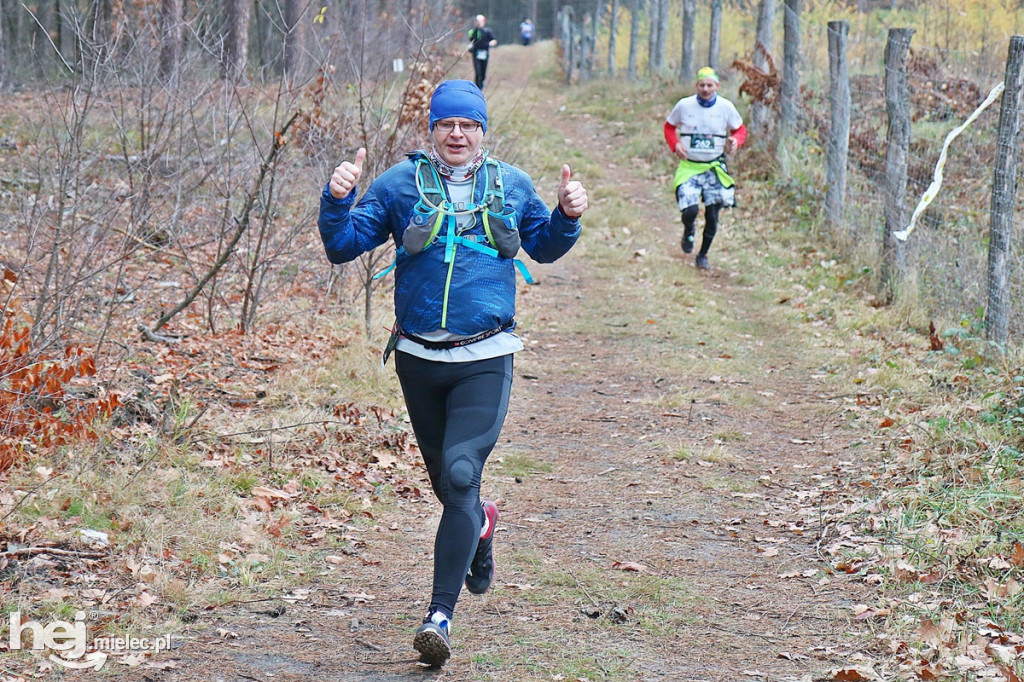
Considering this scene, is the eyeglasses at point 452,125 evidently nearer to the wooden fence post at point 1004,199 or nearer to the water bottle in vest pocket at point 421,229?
the water bottle in vest pocket at point 421,229

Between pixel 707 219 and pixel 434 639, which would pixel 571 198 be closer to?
pixel 434 639

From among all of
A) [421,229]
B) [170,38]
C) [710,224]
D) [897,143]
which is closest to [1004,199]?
[897,143]

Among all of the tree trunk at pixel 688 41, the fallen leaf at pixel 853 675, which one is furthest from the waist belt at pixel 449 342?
the tree trunk at pixel 688 41

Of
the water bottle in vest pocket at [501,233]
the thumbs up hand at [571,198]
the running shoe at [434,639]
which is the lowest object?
the running shoe at [434,639]

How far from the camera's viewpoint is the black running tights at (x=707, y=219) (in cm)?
1074

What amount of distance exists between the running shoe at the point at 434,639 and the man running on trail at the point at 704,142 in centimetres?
774

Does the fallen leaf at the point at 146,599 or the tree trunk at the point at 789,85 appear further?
the tree trunk at the point at 789,85

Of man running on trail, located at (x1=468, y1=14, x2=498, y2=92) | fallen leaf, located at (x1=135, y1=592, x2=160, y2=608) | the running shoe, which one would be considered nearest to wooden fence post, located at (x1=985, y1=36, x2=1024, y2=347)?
the running shoe

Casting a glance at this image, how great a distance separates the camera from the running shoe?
3488 mm

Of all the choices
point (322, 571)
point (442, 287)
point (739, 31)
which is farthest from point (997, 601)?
point (739, 31)

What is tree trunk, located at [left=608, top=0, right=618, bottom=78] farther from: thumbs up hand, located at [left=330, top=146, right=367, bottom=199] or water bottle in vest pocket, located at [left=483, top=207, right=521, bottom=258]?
thumbs up hand, located at [left=330, top=146, right=367, bottom=199]

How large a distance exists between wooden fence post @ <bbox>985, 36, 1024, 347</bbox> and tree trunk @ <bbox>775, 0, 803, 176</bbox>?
21.6 ft

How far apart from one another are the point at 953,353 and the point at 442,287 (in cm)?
493

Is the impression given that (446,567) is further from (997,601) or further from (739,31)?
(739,31)
